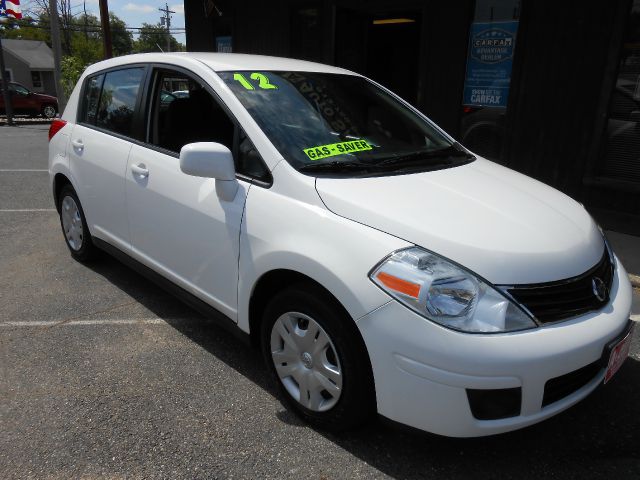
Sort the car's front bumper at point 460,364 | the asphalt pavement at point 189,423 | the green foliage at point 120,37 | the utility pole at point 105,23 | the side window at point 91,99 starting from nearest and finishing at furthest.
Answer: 1. the car's front bumper at point 460,364
2. the asphalt pavement at point 189,423
3. the side window at point 91,99
4. the utility pole at point 105,23
5. the green foliage at point 120,37

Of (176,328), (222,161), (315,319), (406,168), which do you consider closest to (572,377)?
(315,319)

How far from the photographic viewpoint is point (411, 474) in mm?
2154

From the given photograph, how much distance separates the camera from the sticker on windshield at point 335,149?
8.28ft

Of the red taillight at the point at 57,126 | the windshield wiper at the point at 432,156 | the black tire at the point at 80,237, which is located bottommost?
the black tire at the point at 80,237

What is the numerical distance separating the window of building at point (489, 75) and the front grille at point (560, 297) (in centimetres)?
458

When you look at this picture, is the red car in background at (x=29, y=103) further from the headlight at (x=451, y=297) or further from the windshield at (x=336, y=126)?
the headlight at (x=451, y=297)

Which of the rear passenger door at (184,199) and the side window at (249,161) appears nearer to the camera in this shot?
the side window at (249,161)

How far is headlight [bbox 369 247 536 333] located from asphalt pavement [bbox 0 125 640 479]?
51 cm

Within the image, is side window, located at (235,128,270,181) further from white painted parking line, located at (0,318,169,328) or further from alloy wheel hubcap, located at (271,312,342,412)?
white painted parking line, located at (0,318,169,328)

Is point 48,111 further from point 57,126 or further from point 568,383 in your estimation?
point 568,383

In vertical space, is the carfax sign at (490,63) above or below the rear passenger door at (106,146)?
above

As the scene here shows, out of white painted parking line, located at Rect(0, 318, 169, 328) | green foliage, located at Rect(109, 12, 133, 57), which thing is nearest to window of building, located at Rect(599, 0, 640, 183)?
white painted parking line, located at Rect(0, 318, 169, 328)

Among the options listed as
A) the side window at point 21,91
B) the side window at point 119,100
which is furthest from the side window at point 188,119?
the side window at point 21,91

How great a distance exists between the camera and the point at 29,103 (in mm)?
22594
